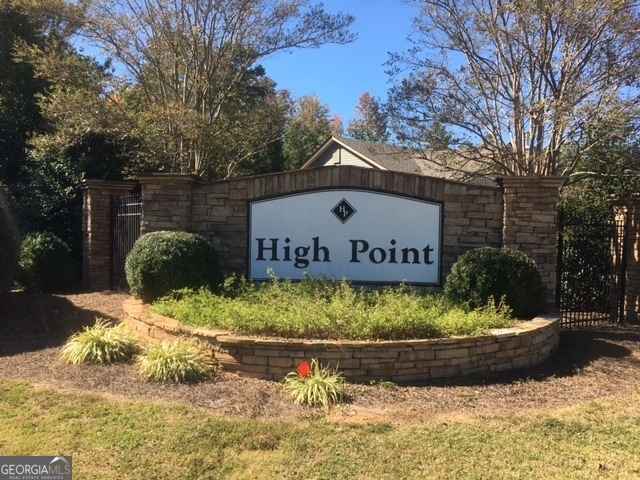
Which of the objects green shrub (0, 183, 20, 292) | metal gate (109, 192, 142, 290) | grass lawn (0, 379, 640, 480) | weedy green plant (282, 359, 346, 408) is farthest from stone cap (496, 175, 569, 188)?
green shrub (0, 183, 20, 292)

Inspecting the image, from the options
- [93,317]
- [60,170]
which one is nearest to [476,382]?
[93,317]

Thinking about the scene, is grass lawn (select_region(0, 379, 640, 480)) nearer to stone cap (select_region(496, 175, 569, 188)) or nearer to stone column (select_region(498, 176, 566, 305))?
stone column (select_region(498, 176, 566, 305))

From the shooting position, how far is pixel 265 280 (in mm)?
7754

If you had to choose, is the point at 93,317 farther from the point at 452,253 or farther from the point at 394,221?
the point at 452,253

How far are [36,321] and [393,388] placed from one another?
5540mm

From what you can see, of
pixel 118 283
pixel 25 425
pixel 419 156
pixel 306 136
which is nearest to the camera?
pixel 25 425

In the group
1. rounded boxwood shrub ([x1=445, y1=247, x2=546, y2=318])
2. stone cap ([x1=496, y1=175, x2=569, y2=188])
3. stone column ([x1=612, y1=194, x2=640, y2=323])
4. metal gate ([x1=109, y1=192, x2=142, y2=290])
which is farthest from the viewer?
metal gate ([x1=109, y1=192, x2=142, y2=290])

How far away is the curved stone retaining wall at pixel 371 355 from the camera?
4.96m

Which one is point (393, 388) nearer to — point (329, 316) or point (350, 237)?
point (329, 316)

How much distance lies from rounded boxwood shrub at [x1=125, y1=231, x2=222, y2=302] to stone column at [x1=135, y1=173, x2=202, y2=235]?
2.94ft

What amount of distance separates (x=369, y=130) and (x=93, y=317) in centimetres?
734

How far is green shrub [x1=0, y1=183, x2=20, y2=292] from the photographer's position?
759 centimetres

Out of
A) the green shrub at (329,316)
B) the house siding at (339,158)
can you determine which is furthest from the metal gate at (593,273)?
the house siding at (339,158)

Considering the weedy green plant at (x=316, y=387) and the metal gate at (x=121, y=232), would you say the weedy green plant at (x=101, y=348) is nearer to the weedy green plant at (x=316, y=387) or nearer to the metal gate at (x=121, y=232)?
the weedy green plant at (x=316, y=387)
